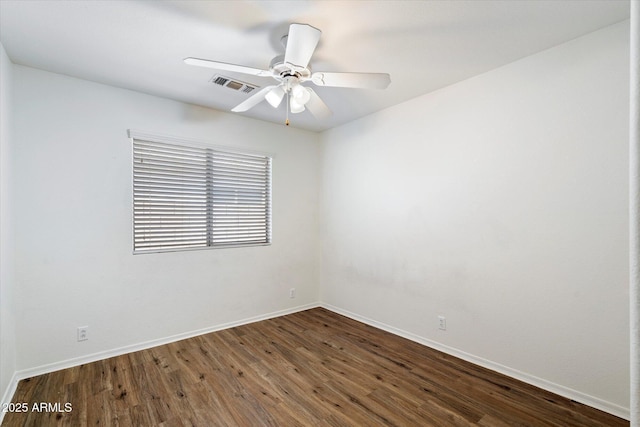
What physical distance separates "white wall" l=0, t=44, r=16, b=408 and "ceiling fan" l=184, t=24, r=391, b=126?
1.57 metres

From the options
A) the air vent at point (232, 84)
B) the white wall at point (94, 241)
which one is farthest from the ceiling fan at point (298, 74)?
the white wall at point (94, 241)

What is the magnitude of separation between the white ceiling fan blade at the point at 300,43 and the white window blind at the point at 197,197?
→ 1.91 m

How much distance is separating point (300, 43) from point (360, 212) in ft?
7.83

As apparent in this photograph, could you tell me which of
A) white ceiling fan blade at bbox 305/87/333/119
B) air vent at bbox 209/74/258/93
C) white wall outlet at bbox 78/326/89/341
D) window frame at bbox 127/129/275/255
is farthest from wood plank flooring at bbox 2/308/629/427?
air vent at bbox 209/74/258/93

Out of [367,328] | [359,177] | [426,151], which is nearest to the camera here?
[426,151]

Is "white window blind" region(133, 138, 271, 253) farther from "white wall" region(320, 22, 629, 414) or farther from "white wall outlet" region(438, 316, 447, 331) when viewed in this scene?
"white wall outlet" region(438, 316, 447, 331)

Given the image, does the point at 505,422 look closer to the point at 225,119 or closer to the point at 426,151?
the point at 426,151

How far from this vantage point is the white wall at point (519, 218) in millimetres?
2133

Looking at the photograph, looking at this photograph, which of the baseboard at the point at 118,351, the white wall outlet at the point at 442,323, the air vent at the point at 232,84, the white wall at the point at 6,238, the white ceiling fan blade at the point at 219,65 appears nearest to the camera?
the white ceiling fan blade at the point at 219,65

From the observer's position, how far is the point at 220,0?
Answer: 6.14 feet

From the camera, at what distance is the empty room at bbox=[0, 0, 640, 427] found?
Answer: 209cm

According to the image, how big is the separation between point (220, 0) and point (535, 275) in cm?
295

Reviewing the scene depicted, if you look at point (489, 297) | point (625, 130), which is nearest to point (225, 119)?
point (489, 297)

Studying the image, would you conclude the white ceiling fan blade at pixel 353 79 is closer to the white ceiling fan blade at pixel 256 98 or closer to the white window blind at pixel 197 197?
the white ceiling fan blade at pixel 256 98
